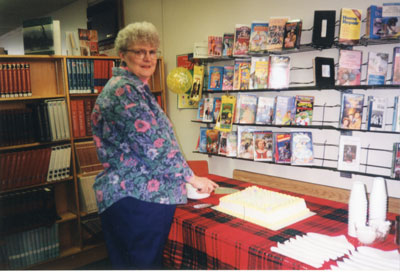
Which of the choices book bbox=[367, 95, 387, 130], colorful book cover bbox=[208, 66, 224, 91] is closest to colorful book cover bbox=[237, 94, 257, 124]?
colorful book cover bbox=[208, 66, 224, 91]

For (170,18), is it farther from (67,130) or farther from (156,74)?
(67,130)

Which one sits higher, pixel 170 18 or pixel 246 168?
pixel 170 18

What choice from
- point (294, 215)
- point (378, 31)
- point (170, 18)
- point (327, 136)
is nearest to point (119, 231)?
point (294, 215)

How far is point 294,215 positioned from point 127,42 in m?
1.18

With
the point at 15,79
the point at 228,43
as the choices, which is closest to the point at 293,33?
the point at 228,43

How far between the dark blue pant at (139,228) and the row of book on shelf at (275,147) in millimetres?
1308

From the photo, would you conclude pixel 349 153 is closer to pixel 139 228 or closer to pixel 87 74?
pixel 139 228

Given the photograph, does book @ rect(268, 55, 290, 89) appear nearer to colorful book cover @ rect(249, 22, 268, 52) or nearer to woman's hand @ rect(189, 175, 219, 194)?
colorful book cover @ rect(249, 22, 268, 52)

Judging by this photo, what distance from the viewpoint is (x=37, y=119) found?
2.89m

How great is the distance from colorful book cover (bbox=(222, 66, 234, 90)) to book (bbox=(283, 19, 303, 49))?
629 millimetres

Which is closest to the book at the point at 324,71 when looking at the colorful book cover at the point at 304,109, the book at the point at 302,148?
the colorful book cover at the point at 304,109

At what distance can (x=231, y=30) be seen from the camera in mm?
3109

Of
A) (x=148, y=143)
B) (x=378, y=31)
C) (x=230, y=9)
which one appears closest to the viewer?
(x=148, y=143)

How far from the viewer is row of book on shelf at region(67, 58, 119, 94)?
3.08m
